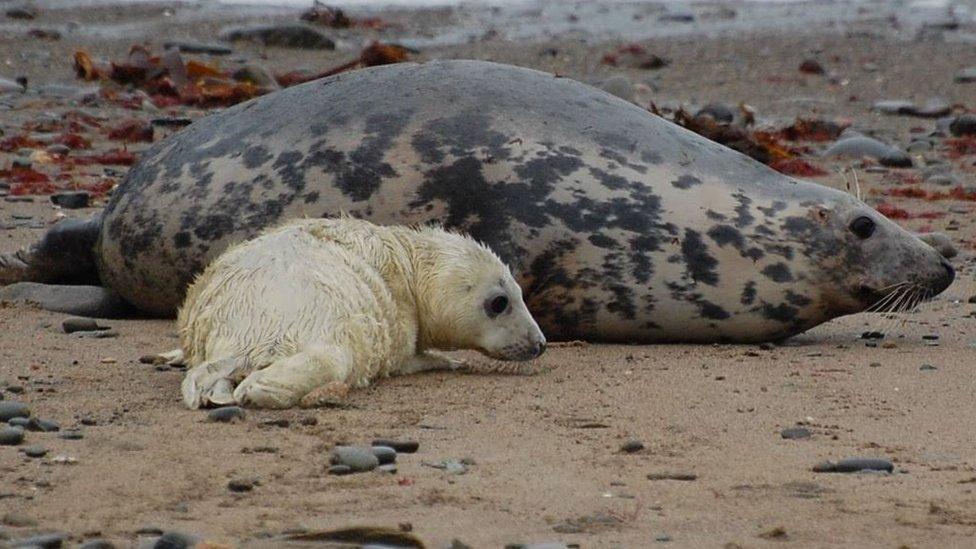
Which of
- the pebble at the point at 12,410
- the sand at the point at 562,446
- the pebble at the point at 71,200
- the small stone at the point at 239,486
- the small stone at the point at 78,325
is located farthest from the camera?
the pebble at the point at 71,200

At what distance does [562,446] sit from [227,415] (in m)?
0.77

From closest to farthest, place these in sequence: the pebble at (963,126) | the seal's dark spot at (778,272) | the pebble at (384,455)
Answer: the pebble at (384,455) < the seal's dark spot at (778,272) < the pebble at (963,126)

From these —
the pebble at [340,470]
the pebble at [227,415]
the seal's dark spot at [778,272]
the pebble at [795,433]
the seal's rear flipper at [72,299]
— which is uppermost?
the seal's dark spot at [778,272]

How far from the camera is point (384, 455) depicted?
3.88 meters

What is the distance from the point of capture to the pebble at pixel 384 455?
152 inches

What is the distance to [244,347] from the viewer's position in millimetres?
4520

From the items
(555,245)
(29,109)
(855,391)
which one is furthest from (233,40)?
(855,391)

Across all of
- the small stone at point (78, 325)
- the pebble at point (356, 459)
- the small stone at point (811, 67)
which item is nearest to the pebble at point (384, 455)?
the pebble at point (356, 459)

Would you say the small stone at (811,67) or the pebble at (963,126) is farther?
the small stone at (811,67)

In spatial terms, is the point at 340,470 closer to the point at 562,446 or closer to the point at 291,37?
the point at 562,446

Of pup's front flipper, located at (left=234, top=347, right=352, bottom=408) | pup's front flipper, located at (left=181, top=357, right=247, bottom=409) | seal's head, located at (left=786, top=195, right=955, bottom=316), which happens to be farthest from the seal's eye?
pup's front flipper, located at (left=181, top=357, right=247, bottom=409)

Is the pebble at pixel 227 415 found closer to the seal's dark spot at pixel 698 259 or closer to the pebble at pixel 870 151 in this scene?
the seal's dark spot at pixel 698 259

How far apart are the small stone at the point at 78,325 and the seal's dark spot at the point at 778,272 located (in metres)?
2.14

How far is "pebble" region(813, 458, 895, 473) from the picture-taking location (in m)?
3.91
